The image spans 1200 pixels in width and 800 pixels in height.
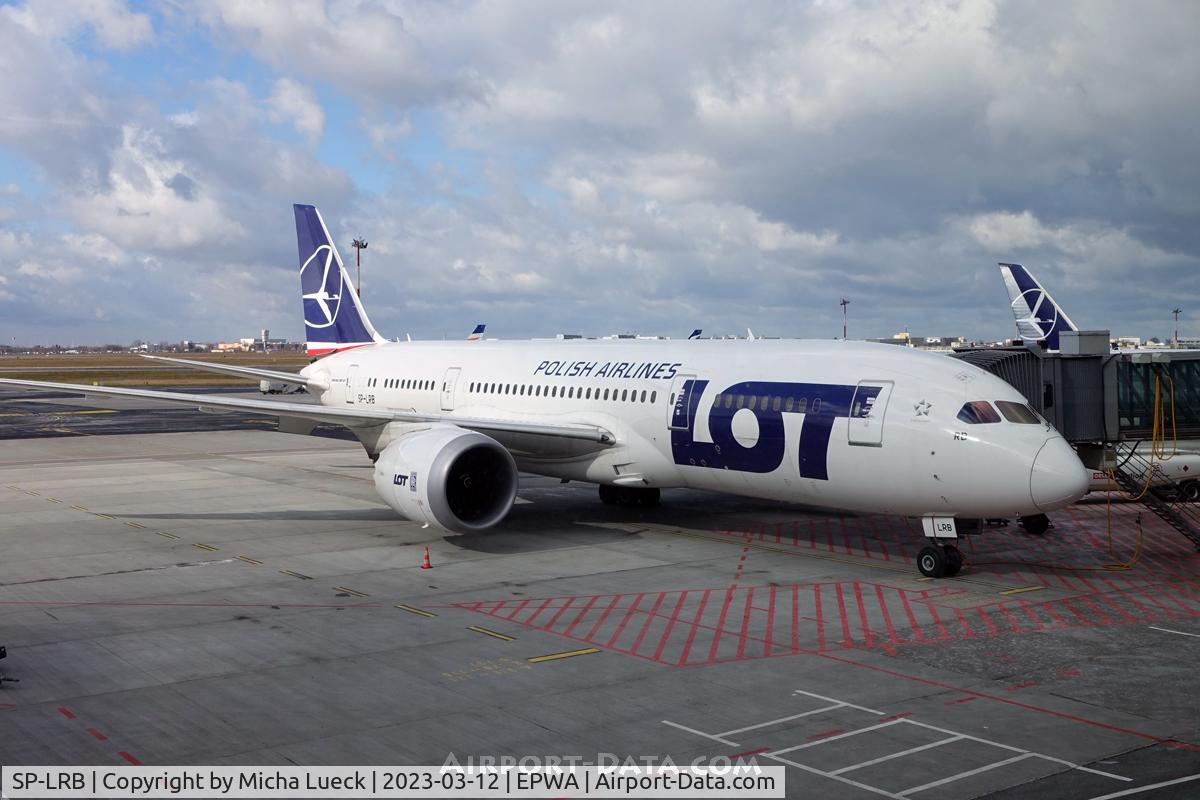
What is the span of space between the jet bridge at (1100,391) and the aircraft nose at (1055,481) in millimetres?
4891

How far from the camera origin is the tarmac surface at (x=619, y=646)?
11.1m

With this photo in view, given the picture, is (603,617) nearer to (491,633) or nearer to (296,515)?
(491,633)

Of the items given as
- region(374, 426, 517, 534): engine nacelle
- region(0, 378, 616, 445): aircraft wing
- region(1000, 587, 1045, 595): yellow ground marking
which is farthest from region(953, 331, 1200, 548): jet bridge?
region(374, 426, 517, 534): engine nacelle

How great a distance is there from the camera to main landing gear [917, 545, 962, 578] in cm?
1944

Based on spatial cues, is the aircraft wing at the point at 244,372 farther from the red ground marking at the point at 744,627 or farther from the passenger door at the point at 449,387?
the red ground marking at the point at 744,627

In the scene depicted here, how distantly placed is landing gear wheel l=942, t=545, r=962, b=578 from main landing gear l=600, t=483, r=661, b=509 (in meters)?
9.37

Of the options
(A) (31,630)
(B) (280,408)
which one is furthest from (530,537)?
(A) (31,630)

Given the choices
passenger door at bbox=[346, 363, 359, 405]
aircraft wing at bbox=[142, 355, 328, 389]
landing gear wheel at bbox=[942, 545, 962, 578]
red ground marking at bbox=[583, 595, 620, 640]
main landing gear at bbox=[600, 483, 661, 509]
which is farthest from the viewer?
passenger door at bbox=[346, 363, 359, 405]

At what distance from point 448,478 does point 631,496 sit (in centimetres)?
730

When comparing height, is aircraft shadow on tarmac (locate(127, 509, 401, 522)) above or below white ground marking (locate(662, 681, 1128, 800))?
above

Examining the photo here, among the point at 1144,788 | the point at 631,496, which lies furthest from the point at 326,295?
the point at 1144,788

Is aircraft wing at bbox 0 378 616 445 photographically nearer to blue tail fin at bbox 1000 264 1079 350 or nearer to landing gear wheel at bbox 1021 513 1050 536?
landing gear wheel at bbox 1021 513 1050 536

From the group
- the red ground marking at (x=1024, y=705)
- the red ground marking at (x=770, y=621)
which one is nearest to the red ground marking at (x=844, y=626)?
the red ground marking at (x=1024, y=705)

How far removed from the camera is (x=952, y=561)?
1942 cm
